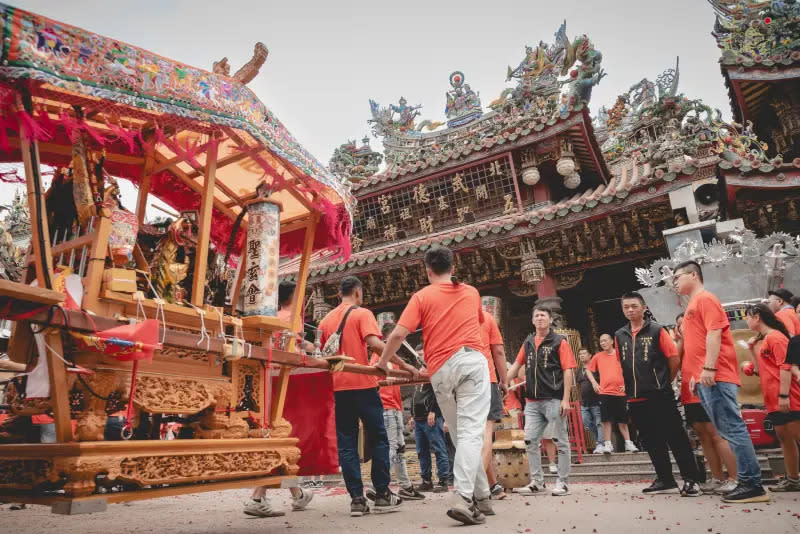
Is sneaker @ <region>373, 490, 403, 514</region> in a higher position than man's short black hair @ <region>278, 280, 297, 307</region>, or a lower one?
lower

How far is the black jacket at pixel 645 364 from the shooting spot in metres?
4.57

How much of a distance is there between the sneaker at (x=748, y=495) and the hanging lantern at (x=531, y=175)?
27.1ft

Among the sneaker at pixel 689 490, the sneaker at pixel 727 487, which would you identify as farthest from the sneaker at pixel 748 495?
the sneaker at pixel 689 490

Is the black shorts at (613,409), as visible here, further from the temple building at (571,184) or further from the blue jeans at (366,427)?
the blue jeans at (366,427)

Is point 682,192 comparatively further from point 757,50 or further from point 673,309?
point 757,50

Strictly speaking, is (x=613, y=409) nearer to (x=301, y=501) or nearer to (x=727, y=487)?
(x=727, y=487)

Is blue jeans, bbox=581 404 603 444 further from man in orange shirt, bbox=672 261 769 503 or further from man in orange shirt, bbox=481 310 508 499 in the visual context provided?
man in orange shirt, bbox=672 261 769 503

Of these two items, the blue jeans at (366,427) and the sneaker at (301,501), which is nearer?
the blue jeans at (366,427)

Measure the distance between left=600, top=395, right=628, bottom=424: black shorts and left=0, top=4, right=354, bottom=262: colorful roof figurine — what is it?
459cm

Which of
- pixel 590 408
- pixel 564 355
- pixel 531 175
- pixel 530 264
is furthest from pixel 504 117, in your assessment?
pixel 564 355

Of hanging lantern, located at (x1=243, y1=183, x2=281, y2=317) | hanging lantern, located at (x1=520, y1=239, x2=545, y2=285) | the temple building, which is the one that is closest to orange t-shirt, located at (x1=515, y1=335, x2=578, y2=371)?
hanging lantern, located at (x1=243, y1=183, x2=281, y2=317)

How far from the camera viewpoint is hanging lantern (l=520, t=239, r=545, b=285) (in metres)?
10.1

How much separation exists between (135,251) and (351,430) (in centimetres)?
214

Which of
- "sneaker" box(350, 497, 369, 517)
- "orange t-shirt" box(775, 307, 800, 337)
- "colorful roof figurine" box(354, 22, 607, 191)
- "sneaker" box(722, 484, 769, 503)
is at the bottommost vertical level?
"sneaker" box(722, 484, 769, 503)
